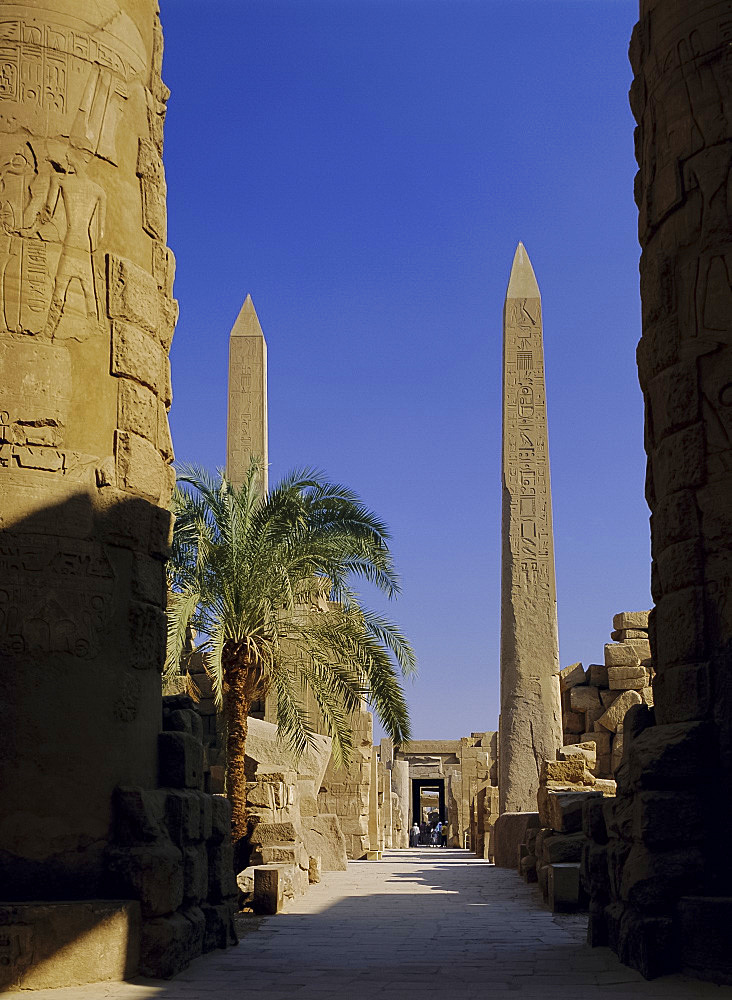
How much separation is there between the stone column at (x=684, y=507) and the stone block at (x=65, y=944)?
7.88 feet

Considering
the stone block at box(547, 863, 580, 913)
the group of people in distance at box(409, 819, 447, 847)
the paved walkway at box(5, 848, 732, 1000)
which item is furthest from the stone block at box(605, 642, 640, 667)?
the group of people in distance at box(409, 819, 447, 847)

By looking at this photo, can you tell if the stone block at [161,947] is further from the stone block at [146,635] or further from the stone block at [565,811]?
the stone block at [565,811]

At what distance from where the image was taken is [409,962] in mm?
6148

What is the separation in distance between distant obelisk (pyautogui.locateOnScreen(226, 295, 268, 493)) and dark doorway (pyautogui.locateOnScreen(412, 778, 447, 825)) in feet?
91.9

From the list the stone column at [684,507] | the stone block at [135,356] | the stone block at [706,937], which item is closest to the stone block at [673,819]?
the stone column at [684,507]

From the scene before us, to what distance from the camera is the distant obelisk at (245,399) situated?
64.4 feet

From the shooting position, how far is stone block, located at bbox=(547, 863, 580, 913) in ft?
29.8

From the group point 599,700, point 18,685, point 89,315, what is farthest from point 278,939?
point 599,700

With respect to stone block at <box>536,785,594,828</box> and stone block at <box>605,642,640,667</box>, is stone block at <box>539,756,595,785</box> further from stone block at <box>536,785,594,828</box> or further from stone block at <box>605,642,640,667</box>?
stone block at <box>605,642,640,667</box>

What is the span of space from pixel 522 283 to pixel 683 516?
12.0 metres

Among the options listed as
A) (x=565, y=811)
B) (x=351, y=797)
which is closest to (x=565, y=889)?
(x=565, y=811)

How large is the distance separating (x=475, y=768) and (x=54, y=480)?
2818cm

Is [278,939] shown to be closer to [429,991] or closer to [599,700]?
[429,991]

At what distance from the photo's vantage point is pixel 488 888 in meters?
12.2
